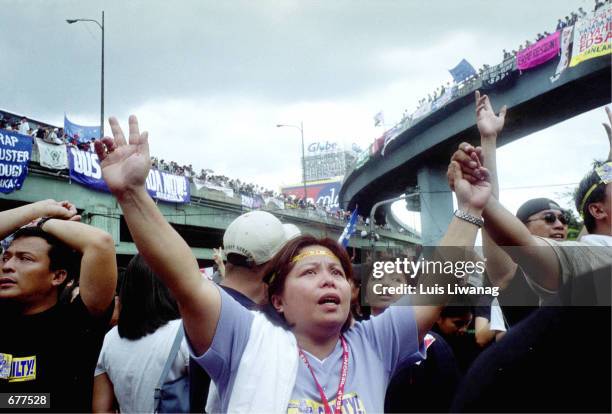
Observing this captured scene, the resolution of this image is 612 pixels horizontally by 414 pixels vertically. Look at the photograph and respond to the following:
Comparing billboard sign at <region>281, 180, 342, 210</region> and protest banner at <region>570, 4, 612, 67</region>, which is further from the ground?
billboard sign at <region>281, 180, 342, 210</region>

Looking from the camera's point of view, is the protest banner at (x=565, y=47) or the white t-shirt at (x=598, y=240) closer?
the white t-shirt at (x=598, y=240)

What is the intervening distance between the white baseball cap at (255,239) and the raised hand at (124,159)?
2.72 feet

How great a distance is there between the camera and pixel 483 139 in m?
2.63

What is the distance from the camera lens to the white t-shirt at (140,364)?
8.59 feet

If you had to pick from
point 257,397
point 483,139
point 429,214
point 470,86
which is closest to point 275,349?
point 257,397

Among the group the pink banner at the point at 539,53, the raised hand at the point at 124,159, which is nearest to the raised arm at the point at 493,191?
the raised hand at the point at 124,159

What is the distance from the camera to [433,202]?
31.2 meters

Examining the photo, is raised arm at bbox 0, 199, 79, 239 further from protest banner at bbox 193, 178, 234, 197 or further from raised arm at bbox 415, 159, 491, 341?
protest banner at bbox 193, 178, 234, 197

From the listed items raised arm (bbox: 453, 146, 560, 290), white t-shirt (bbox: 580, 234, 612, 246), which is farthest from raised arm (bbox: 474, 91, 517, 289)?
white t-shirt (bbox: 580, 234, 612, 246)

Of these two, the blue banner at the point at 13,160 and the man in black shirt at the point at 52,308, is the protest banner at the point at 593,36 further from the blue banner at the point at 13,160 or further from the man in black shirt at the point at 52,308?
the man in black shirt at the point at 52,308

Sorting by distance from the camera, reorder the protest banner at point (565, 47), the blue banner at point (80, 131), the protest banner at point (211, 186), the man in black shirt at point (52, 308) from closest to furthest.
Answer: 1. the man in black shirt at point (52, 308)
2. the blue banner at point (80, 131)
3. the protest banner at point (565, 47)
4. the protest banner at point (211, 186)

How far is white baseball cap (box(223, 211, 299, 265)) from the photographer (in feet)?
8.59

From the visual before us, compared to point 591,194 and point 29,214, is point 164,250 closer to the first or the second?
point 29,214

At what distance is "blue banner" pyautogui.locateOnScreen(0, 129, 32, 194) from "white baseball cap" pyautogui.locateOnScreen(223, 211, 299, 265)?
51.1 ft
